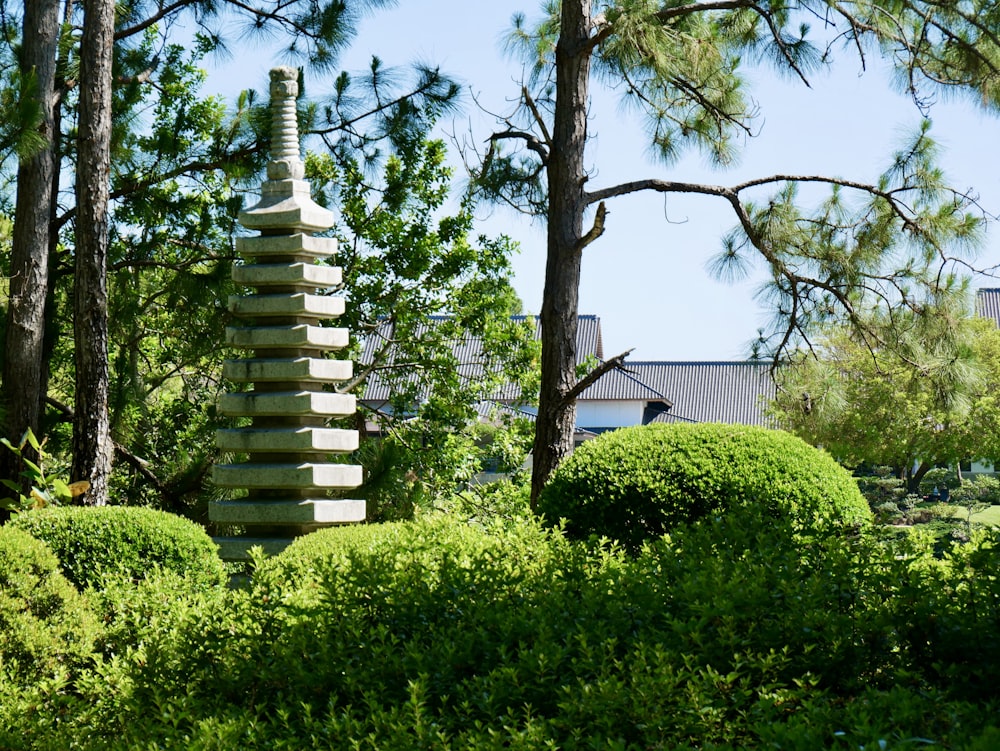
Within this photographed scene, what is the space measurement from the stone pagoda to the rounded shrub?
2.56 m

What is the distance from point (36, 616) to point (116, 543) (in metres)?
1.50

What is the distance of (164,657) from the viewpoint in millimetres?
3834

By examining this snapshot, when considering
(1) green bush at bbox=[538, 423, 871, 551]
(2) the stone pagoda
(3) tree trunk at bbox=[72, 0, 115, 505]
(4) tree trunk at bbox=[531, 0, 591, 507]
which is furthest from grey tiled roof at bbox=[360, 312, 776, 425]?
(1) green bush at bbox=[538, 423, 871, 551]

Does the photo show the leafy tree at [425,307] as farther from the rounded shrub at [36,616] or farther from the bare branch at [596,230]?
the rounded shrub at [36,616]

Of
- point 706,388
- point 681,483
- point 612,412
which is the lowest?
point 681,483

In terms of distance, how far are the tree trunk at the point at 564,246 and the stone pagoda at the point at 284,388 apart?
5.56 ft

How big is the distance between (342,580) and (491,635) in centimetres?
76

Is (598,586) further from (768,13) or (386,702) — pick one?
(768,13)

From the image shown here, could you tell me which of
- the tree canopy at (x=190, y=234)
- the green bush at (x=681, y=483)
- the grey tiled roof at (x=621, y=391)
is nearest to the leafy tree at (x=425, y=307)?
the tree canopy at (x=190, y=234)

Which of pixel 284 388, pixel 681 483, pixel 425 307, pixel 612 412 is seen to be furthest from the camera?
pixel 612 412

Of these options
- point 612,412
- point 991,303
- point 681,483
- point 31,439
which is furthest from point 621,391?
point 681,483

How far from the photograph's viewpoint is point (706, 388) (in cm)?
4088

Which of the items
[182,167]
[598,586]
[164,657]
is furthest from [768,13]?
[164,657]

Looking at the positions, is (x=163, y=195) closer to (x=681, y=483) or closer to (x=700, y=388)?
(x=681, y=483)
